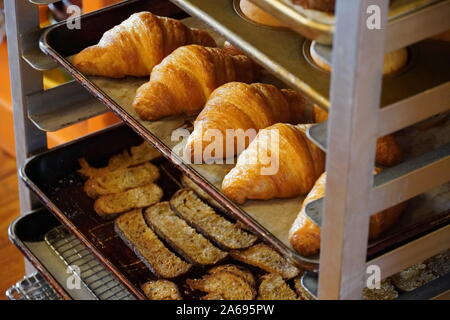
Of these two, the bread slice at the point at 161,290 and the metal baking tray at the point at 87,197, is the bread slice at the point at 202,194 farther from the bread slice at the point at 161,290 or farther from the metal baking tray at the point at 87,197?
the bread slice at the point at 161,290

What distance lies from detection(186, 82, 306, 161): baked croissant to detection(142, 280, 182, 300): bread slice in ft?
1.15

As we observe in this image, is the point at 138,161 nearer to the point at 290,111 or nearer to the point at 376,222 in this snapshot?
the point at 290,111

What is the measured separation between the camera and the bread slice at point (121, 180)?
223 cm

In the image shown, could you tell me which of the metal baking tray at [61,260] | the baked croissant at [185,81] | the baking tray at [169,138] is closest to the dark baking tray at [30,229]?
the metal baking tray at [61,260]

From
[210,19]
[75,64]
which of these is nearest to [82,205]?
[75,64]

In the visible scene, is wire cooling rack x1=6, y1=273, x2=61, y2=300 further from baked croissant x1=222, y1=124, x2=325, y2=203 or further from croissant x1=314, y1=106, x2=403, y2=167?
croissant x1=314, y1=106, x2=403, y2=167

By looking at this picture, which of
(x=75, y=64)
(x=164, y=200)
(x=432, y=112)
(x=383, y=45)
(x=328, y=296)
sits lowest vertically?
(x=164, y=200)

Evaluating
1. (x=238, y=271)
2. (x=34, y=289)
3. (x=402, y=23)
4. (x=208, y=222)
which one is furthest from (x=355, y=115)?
(x=34, y=289)

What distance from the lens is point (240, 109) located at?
1.78 metres

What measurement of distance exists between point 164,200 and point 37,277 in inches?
16.2

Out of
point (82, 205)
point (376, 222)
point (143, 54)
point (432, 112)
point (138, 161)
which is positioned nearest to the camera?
point (432, 112)

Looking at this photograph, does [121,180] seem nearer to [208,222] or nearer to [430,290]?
[208,222]

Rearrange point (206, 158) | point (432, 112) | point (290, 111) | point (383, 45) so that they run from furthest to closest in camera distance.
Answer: point (290, 111), point (206, 158), point (432, 112), point (383, 45)

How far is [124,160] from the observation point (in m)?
2.35
